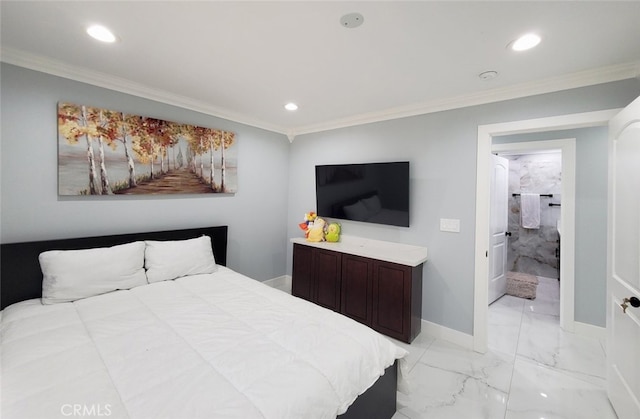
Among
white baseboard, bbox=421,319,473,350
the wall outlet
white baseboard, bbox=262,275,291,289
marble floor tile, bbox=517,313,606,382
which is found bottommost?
marble floor tile, bbox=517,313,606,382

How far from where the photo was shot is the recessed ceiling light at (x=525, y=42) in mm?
1671

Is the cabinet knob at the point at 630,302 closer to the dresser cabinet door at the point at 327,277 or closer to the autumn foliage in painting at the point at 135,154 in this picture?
the dresser cabinet door at the point at 327,277

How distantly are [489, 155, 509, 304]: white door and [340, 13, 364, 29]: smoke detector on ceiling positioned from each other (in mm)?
3000

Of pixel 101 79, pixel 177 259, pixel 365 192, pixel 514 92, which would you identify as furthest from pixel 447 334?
pixel 101 79

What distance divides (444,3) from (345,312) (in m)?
2.87

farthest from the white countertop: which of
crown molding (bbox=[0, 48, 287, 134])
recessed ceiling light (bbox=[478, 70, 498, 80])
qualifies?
crown molding (bbox=[0, 48, 287, 134])

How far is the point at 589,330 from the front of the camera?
9.39ft

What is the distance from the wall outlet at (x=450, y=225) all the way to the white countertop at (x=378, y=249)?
310 millimetres

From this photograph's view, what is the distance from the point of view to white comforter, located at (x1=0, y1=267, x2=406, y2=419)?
108cm

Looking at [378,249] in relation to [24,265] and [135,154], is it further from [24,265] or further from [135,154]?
[24,265]

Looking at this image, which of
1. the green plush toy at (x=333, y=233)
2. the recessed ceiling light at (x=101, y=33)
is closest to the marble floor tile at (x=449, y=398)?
the green plush toy at (x=333, y=233)

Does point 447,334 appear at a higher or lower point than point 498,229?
lower

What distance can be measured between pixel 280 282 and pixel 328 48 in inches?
131

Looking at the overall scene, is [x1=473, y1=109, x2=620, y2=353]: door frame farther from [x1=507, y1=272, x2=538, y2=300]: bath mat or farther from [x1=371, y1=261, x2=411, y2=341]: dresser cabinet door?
[x1=507, y1=272, x2=538, y2=300]: bath mat
